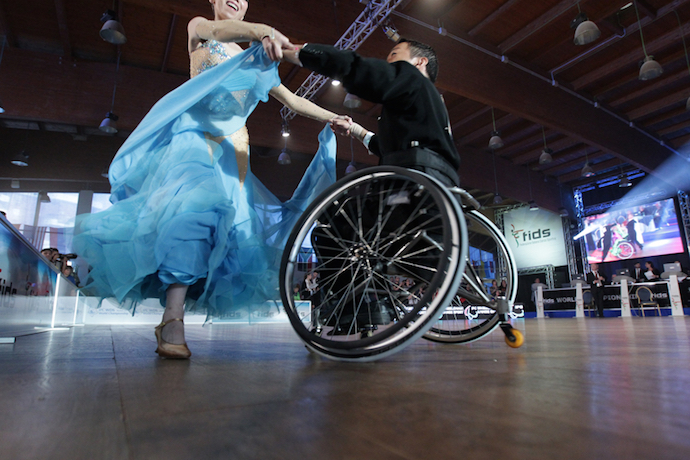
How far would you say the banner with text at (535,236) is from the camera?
39.1 feet

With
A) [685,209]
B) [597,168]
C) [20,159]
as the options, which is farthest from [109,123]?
[685,209]

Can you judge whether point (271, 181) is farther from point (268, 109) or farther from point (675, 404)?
point (675, 404)

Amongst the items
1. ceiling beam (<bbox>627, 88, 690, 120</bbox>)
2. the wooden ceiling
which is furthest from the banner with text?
ceiling beam (<bbox>627, 88, 690, 120</bbox>)

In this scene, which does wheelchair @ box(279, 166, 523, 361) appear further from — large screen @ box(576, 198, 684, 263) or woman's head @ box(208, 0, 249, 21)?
large screen @ box(576, 198, 684, 263)

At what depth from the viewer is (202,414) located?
0.45 metres

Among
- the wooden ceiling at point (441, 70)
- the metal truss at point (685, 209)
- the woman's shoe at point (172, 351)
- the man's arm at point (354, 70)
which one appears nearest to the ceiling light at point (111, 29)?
the wooden ceiling at point (441, 70)

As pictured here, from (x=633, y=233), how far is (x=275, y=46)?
12605 millimetres

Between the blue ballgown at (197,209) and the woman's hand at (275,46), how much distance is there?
10cm

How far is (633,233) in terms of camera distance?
10.9m

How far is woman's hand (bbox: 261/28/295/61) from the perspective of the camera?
130cm

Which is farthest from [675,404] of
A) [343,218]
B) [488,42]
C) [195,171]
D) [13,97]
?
[13,97]

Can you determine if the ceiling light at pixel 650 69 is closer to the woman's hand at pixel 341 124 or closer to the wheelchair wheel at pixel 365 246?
the woman's hand at pixel 341 124

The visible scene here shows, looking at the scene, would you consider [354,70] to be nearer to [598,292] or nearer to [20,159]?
[20,159]

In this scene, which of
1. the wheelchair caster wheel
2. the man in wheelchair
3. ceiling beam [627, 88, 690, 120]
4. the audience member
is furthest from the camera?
the audience member
